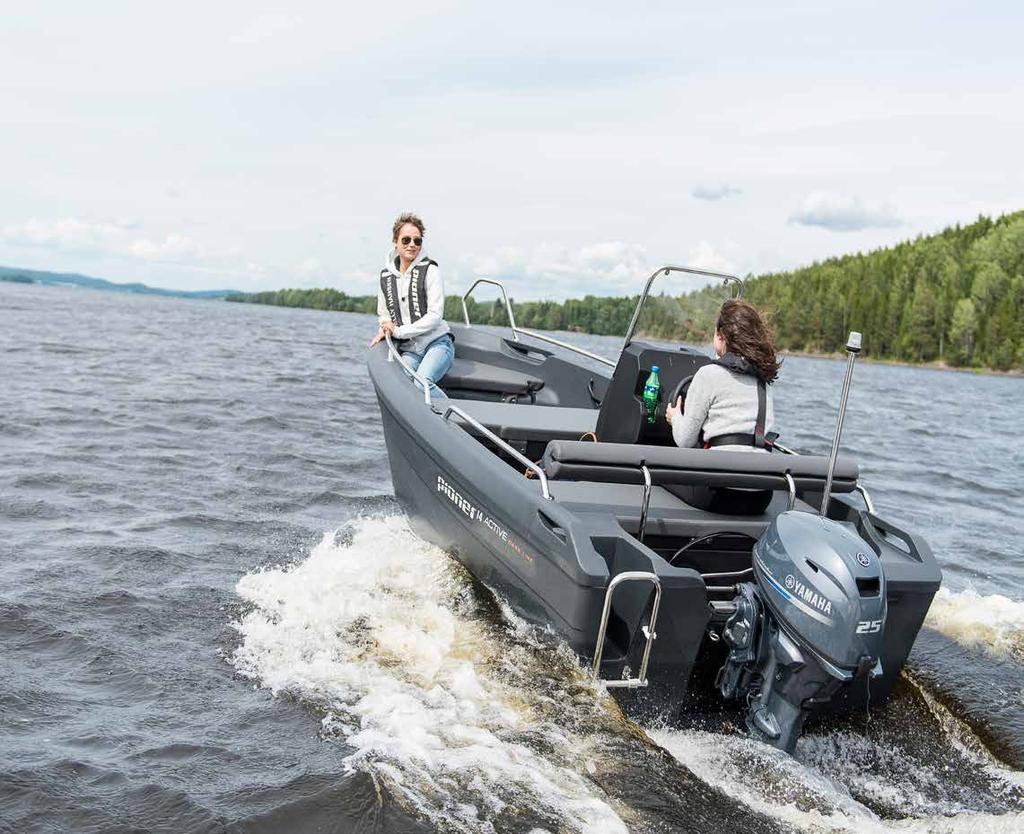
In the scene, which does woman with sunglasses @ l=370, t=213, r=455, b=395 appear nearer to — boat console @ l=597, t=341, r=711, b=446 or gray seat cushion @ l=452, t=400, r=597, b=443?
gray seat cushion @ l=452, t=400, r=597, b=443

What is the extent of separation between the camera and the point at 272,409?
456 inches

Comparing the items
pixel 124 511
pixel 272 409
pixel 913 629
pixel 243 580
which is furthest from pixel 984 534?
pixel 272 409

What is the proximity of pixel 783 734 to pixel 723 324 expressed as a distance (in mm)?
1745

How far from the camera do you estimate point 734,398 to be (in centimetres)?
417

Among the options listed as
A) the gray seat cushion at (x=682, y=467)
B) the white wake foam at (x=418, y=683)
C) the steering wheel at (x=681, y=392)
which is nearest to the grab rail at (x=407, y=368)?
the white wake foam at (x=418, y=683)

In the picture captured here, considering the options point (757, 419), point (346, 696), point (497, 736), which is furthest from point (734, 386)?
point (346, 696)

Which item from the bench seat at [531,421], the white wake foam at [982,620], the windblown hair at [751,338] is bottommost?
the white wake foam at [982,620]

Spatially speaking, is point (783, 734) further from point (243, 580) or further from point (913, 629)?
point (243, 580)

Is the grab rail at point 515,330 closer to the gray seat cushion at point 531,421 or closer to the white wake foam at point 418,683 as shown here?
the gray seat cushion at point 531,421

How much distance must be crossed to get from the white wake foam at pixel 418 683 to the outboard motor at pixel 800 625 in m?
0.67

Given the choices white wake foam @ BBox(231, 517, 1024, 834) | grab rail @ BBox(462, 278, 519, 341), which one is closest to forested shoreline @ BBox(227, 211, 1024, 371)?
grab rail @ BBox(462, 278, 519, 341)

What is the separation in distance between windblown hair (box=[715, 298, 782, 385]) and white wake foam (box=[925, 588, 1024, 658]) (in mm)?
2242

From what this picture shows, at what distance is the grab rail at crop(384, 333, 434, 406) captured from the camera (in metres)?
5.42

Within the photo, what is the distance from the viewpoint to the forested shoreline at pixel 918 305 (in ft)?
218
